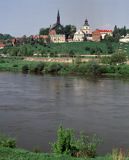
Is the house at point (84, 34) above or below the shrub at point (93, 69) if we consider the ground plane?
above

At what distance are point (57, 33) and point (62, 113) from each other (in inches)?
2285

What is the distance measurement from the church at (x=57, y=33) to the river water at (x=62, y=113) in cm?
4629

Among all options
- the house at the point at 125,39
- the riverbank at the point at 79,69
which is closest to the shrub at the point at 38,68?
the riverbank at the point at 79,69

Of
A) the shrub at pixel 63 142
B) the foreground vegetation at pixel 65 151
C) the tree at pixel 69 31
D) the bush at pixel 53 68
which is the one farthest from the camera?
the tree at pixel 69 31

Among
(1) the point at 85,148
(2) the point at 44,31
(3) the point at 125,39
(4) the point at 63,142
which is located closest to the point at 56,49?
(3) the point at 125,39

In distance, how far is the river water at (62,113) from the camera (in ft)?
37.4

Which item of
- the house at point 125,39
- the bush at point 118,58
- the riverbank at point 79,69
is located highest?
the house at point 125,39

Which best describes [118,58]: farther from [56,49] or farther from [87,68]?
[56,49]

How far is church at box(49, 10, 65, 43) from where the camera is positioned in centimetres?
7031

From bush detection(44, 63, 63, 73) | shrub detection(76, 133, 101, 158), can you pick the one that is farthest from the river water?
bush detection(44, 63, 63, 73)

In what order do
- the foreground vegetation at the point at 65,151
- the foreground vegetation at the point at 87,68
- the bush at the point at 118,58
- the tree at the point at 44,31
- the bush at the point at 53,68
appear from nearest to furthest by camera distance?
1. the foreground vegetation at the point at 65,151
2. the foreground vegetation at the point at 87,68
3. the bush at the point at 53,68
4. the bush at the point at 118,58
5. the tree at the point at 44,31

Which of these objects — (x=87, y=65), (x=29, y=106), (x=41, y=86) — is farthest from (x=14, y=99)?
(x=87, y=65)

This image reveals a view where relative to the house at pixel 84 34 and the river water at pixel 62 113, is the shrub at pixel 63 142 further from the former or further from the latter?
the house at pixel 84 34

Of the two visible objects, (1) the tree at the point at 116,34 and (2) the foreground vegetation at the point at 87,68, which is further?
(1) the tree at the point at 116,34
